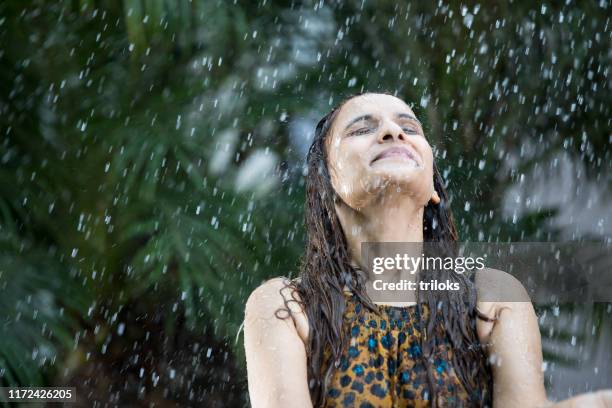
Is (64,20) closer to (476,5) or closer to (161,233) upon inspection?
(161,233)

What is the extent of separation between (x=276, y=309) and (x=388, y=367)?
0.25 m

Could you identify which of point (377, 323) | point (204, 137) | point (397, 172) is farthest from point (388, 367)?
point (204, 137)

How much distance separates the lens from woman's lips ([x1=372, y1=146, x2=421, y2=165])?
174 centimetres

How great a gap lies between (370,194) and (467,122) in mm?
2381

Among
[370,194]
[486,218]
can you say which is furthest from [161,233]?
[370,194]

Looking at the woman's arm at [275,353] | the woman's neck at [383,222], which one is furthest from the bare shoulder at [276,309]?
the woman's neck at [383,222]

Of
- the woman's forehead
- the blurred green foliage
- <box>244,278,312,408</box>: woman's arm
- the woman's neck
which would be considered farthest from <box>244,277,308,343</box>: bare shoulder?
the blurred green foliage

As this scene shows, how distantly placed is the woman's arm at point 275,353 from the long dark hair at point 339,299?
0.03 meters

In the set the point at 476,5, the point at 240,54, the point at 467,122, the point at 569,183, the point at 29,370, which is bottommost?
the point at 29,370

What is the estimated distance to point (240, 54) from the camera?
3.94 m

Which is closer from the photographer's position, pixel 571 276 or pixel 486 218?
pixel 571 276

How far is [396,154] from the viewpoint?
1.74 metres

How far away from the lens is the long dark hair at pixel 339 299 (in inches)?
65.9

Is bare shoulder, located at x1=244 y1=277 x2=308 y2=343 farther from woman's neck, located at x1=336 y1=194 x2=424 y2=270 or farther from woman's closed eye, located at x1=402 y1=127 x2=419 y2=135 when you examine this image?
woman's closed eye, located at x1=402 y1=127 x2=419 y2=135
